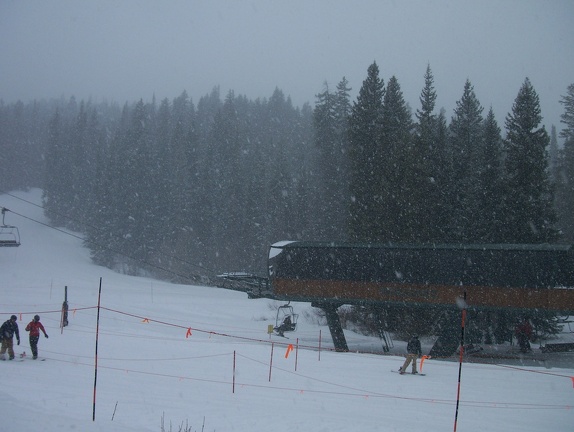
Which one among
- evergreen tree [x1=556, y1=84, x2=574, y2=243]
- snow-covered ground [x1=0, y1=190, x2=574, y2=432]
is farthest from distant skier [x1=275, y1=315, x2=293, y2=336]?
evergreen tree [x1=556, y1=84, x2=574, y2=243]

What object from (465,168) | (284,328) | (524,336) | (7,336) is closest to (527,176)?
(465,168)

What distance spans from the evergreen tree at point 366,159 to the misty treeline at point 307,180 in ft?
0.40

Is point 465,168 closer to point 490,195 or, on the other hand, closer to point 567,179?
point 490,195

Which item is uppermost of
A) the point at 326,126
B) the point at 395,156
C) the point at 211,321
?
the point at 326,126

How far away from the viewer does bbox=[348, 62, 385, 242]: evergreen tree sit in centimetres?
3488

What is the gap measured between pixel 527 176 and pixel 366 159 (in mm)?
12542

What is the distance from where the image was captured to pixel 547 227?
31.3m

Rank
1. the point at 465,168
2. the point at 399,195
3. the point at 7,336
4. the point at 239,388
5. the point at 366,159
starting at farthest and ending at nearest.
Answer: the point at 366,159
the point at 465,168
the point at 399,195
the point at 7,336
the point at 239,388

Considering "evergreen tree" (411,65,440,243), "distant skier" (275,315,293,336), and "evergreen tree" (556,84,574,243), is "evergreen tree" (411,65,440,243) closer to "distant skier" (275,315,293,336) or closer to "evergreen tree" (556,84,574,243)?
"distant skier" (275,315,293,336)

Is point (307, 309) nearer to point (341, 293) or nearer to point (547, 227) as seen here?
point (341, 293)

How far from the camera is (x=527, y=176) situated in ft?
104

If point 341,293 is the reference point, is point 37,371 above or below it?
below

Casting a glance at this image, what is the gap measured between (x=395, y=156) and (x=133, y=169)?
40.8m

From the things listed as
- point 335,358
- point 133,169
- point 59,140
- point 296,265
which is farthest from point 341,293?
point 59,140
